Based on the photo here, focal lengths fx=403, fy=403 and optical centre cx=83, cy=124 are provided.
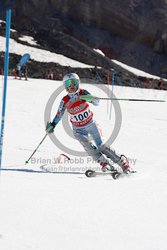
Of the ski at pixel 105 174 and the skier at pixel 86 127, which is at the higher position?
the skier at pixel 86 127

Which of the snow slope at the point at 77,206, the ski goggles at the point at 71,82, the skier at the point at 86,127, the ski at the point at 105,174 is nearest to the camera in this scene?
the snow slope at the point at 77,206

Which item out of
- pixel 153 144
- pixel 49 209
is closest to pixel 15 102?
pixel 153 144

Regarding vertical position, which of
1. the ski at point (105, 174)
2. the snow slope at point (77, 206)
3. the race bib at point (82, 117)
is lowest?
the ski at point (105, 174)

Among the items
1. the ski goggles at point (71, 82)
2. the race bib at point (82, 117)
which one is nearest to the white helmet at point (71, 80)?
the ski goggles at point (71, 82)

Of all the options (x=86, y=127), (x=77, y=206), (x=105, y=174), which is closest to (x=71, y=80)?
(x=86, y=127)

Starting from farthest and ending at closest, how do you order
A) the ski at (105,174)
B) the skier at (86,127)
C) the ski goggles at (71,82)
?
the skier at (86,127) → the ski goggles at (71,82) → the ski at (105,174)

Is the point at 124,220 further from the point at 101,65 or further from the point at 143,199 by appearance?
the point at 101,65

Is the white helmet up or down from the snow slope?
up

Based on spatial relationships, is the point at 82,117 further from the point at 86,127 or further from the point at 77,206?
the point at 77,206

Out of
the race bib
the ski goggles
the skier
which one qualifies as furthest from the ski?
the ski goggles

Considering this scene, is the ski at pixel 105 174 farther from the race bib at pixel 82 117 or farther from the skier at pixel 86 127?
the race bib at pixel 82 117

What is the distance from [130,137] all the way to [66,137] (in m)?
2.04

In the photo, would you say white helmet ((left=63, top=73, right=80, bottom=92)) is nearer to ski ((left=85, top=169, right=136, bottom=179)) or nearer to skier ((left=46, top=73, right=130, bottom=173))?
skier ((left=46, top=73, right=130, bottom=173))

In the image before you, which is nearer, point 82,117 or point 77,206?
point 77,206
